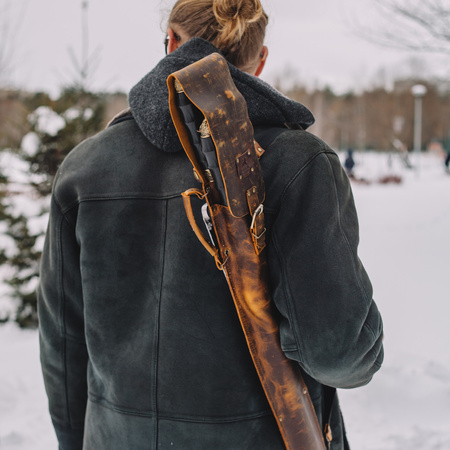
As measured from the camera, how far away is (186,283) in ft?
3.43

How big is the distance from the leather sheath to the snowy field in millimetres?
1917

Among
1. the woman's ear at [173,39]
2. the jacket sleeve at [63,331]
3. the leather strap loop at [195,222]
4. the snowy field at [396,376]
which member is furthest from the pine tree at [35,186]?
the leather strap loop at [195,222]

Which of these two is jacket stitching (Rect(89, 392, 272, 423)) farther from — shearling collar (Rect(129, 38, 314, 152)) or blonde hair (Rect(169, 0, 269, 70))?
blonde hair (Rect(169, 0, 269, 70))

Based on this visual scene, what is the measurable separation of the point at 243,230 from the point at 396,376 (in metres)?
2.73

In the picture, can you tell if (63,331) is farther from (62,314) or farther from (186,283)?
(186,283)

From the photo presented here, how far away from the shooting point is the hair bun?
3.40 feet

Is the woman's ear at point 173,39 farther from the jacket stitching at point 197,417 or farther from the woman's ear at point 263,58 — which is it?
the jacket stitching at point 197,417

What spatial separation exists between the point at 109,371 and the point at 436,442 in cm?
223

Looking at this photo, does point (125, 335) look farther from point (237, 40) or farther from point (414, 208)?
point (414, 208)

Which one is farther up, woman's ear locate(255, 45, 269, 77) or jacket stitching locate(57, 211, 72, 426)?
woman's ear locate(255, 45, 269, 77)

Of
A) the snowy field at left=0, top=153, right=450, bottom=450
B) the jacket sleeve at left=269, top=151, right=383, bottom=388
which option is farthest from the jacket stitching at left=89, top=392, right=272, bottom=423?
the snowy field at left=0, top=153, right=450, bottom=450

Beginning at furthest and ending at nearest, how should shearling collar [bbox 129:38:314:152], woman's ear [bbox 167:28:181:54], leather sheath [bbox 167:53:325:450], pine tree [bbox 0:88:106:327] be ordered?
pine tree [bbox 0:88:106:327]
woman's ear [bbox 167:28:181:54]
shearling collar [bbox 129:38:314:152]
leather sheath [bbox 167:53:325:450]

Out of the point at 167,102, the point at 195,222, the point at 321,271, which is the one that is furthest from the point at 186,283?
the point at 167,102

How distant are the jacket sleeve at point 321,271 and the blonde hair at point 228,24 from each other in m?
0.33
